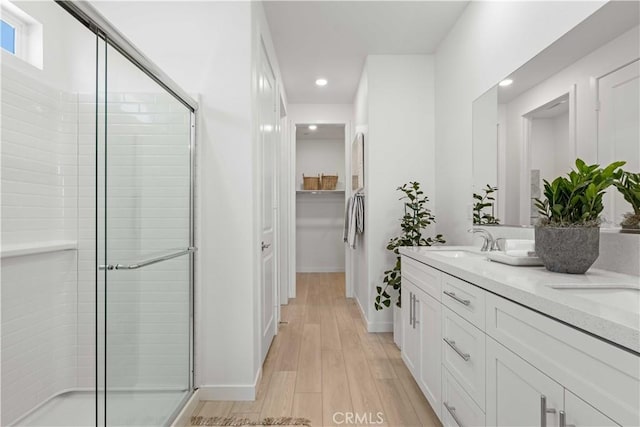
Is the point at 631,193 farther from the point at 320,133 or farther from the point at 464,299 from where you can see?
the point at 320,133

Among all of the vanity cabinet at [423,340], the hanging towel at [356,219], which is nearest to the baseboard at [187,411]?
the vanity cabinet at [423,340]

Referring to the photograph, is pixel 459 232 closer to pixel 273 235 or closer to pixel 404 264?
pixel 404 264

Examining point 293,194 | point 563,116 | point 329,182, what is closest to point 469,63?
point 563,116

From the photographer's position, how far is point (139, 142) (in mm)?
1587

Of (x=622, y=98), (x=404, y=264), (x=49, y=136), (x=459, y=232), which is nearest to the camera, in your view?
(x=622, y=98)

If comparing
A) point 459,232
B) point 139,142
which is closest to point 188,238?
point 139,142

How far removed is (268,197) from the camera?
9.45 feet

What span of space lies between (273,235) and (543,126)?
219 cm

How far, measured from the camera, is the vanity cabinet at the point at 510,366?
714mm

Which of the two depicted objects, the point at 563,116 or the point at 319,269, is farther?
the point at 319,269

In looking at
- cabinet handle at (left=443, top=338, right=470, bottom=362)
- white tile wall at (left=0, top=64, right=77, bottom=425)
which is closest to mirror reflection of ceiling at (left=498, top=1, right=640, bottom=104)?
cabinet handle at (left=443, top=338, right=470, bottom=362)

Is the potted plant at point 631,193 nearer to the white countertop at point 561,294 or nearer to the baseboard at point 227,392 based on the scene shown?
the white countertop at point 561,294

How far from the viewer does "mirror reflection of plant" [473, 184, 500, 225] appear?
2.29 metres

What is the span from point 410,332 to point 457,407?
2.58 ft
